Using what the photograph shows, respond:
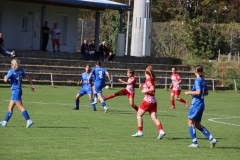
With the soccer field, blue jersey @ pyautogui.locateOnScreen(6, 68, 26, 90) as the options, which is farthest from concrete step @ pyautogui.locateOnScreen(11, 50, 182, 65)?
blue jersey @ pyautogui.locateOnScreen(6, 68, 26, 90)

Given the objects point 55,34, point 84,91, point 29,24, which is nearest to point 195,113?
point 84,91

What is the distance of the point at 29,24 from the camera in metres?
46.8

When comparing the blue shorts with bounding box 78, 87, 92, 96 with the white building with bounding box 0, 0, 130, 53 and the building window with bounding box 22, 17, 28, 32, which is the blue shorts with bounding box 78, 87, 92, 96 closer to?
the white building with bounding box 0, 0, 130, 53

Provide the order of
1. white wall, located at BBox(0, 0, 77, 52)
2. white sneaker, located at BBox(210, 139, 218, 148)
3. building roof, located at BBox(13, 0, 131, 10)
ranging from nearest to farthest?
white sneaker, located at BBox(210, 139, 218, 148) → white wall, located at BBox(0, 0, 77, 52) → building roof, located at BBox(13, 0, 131, 10)

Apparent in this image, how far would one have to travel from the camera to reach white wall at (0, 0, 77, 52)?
44906 mm

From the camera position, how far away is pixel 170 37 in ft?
189

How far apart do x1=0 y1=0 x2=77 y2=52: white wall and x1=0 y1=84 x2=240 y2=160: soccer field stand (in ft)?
54.3

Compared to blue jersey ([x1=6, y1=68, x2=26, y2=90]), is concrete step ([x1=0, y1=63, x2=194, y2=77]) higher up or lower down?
lower down

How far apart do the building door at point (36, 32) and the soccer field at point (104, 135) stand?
59.2 ft

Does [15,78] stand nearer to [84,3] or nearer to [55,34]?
[55,34]

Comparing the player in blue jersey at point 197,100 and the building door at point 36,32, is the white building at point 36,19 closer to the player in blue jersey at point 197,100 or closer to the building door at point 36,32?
the building door at point 36,32

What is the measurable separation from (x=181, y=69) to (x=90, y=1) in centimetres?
789

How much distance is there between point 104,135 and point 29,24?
101 feet

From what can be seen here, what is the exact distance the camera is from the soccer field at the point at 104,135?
1373cm
